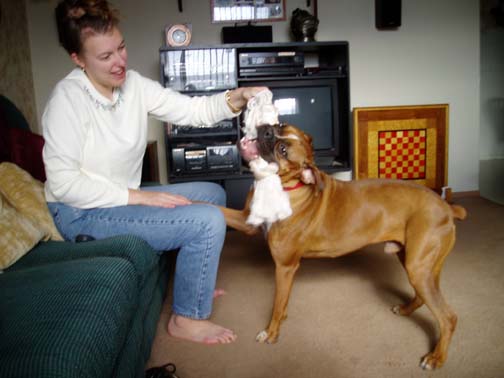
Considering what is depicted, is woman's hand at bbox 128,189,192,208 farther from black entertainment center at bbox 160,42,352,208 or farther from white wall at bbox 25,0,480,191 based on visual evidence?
white wall at bbox 25,0,480,191

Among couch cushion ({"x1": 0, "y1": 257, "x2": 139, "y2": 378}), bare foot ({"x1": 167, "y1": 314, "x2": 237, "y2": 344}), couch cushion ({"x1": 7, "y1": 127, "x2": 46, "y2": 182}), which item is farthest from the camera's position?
couch cushion ({"x1": 7, "y1": 127, "x2": 46, "y2": 182})

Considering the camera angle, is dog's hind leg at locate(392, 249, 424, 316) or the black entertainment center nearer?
dog's hind leg at locate(392, 249, 424, 316)

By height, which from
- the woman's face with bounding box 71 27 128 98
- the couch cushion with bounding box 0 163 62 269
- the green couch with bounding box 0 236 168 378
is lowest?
the green couch with bounding box 0 236 168 378

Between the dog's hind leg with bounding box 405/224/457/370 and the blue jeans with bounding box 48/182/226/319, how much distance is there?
0.77 meters

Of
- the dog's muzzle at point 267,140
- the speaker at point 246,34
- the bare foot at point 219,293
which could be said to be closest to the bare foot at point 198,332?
A: the bare foot at point 219,293

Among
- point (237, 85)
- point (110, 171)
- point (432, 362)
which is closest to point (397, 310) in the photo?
point (432, 362)

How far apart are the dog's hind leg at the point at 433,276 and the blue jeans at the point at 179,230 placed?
77 cm

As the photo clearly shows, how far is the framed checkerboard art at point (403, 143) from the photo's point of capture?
3830mm

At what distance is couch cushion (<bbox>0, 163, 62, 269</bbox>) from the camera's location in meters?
1.52

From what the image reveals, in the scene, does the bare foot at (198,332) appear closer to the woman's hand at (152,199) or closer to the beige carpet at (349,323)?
the beige carpet at (349,323)

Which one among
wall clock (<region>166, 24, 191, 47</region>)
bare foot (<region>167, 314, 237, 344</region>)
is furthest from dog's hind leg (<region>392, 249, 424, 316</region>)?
wall clock (<region>166, 24, 191, 47</region>)

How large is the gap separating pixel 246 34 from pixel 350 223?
2404 mm

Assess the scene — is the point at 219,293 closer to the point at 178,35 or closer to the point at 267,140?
the point at 267,140

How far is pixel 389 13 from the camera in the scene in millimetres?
3883
